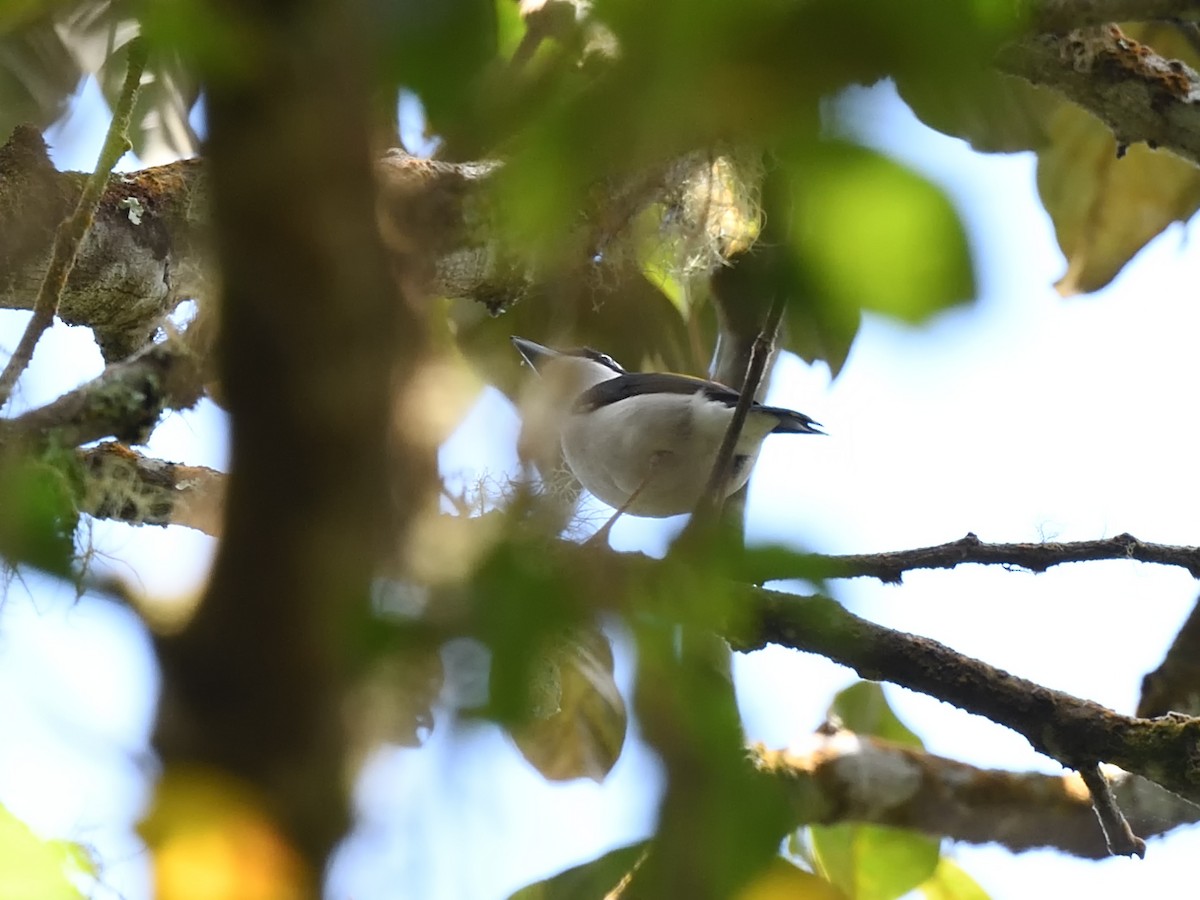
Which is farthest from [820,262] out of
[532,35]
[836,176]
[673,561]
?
[532,35]

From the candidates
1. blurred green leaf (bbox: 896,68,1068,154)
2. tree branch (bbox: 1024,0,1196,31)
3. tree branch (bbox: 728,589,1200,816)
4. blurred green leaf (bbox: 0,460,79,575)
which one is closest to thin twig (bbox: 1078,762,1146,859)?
tree branch (bbox: 728,589,1200,816)

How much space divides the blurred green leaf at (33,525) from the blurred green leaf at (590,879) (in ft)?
1.02

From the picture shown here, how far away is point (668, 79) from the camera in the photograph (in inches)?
14.0

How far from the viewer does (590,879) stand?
0.96 meters


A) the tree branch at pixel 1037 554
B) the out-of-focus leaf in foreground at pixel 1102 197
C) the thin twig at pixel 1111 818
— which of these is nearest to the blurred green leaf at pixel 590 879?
the tree branch at pixel 1037 554

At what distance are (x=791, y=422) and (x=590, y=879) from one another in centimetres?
174

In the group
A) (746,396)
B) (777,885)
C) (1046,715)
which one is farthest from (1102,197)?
(777,885)

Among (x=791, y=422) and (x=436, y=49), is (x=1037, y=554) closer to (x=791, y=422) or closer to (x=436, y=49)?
(x=791, y=422)

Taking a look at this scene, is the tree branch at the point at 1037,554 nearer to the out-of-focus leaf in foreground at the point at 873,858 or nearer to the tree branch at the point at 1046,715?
the tree branch at the point at 1046,715

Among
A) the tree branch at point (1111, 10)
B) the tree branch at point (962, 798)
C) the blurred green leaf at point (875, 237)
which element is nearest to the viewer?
the blurred green leaf at point (875, 237)

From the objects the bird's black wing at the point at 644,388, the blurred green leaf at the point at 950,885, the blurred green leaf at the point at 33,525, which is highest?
the blurred green leaf at the point at 33,525

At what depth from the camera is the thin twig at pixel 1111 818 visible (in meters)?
1.58

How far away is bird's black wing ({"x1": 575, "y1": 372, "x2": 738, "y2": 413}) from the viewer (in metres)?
2.62

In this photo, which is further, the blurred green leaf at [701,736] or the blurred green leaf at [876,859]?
the blurred green leaf at [876,859]
